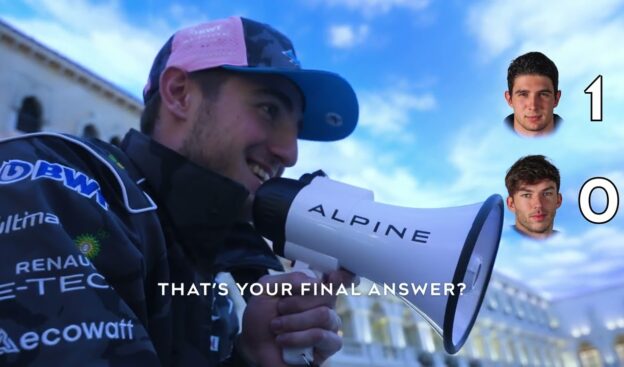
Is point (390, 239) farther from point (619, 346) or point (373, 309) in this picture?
point (619, 346)

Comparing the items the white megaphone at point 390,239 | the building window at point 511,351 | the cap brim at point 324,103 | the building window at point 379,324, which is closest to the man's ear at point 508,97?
the cap brim at point 324,103

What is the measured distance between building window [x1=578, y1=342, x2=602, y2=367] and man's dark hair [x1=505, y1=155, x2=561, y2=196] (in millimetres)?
23571

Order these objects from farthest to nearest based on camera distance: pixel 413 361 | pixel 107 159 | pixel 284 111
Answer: pixel 413 361, pixel 284 111, pixel 107 159

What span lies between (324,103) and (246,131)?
19.1 inches

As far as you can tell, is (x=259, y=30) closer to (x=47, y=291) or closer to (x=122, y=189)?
(x=122, y=189)

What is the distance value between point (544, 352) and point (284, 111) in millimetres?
31567

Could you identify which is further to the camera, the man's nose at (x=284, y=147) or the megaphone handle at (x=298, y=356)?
the man's nose at (x=284, y=147)

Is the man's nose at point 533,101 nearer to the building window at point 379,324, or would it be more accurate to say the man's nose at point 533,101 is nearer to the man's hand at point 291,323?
the man's hand at point 291,323

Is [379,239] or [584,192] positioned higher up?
[584,192]

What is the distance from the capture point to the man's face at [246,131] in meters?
1.46

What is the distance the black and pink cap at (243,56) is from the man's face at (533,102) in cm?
102

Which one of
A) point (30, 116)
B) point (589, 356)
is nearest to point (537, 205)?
point (30, 116)

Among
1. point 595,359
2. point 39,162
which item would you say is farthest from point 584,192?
point 595,359

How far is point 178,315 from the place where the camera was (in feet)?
4.07
